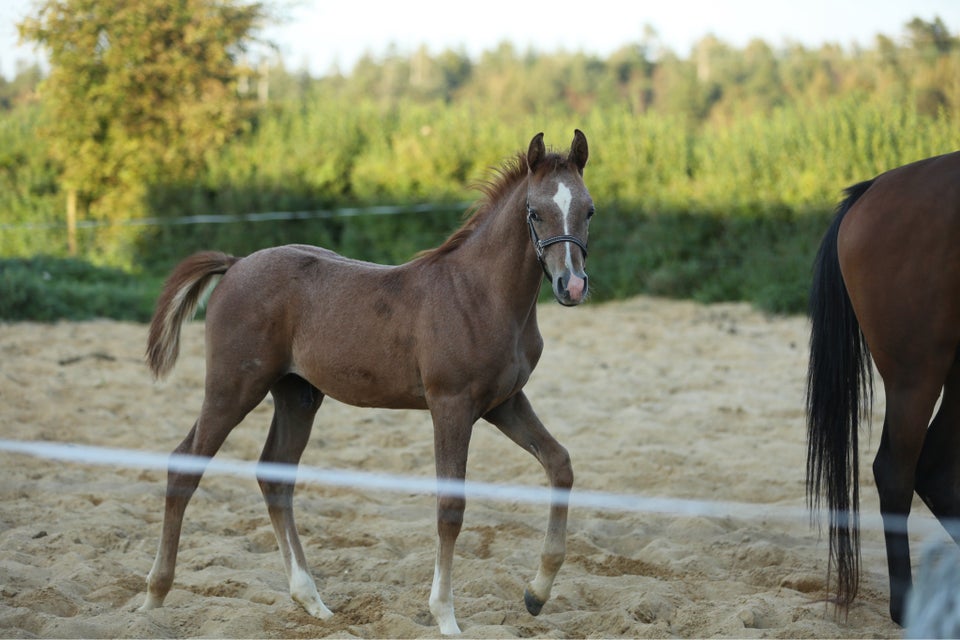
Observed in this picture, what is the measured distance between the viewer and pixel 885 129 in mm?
13516

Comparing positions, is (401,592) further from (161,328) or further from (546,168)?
(546,168)

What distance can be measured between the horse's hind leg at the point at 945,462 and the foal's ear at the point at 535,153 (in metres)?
1.86

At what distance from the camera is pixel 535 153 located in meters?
3.68

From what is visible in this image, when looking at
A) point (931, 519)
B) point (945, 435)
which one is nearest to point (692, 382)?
point (931, 519)

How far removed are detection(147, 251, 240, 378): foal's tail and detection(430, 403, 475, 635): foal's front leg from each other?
1.35 metres

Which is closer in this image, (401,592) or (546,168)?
(546,168)

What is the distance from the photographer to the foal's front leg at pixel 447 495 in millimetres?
3625

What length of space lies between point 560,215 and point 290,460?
5.32 feet

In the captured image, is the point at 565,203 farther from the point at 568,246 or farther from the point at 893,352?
the point at 893,352

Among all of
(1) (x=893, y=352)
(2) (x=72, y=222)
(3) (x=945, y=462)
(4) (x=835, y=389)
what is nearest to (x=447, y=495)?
(4) (x=835, y=389)

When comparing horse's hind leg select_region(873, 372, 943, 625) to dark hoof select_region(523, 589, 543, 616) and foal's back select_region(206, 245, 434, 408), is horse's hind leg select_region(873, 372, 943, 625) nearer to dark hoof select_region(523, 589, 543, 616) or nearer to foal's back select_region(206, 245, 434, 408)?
dark hoof select_region(523, 589, 543, 616)

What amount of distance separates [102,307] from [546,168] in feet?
30.7

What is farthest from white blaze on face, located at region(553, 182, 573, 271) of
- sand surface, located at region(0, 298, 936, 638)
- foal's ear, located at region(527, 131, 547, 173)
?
sand surface, located at region(0, 298, 936, 638)

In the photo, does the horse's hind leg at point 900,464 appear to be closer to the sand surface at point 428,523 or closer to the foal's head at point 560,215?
the sand surface at point 428,523
